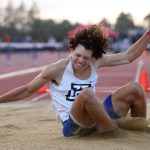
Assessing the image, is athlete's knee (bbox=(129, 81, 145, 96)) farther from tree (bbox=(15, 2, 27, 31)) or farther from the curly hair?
tree (bbox=(15, 2, 27, 31))

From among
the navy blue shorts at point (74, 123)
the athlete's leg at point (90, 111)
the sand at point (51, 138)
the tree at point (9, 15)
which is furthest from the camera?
the tree at point (9, 15)

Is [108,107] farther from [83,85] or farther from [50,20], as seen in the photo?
[50,20]

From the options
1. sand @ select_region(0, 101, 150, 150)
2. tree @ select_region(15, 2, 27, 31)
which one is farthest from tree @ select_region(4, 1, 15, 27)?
sand @ select_region(0, 101, 150, 150)

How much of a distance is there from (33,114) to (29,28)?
8826 centimetres

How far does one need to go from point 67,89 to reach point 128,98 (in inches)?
24.4

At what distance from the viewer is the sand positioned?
4.62m

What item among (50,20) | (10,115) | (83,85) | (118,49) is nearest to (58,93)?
(83,85)

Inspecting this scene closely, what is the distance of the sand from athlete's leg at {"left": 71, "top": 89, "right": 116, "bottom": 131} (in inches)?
6.2

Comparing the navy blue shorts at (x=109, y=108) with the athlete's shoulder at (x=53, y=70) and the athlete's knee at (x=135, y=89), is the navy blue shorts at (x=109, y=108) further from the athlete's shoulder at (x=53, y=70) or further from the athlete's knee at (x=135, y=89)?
the athlete's shoulder at (x=53, y=70)

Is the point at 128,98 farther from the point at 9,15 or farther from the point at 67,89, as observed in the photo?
the point at 9,15

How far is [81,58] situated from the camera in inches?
192

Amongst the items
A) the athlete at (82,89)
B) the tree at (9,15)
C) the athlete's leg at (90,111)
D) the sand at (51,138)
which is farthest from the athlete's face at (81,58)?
the tree at (9,15)

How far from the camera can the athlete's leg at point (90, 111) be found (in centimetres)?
472

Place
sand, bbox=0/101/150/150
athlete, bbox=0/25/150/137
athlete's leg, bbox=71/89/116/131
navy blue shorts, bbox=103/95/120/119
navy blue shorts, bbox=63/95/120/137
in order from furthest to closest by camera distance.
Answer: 1. navy blue shorts, bbox=103/95/120/119
2. navy blue shorts, bbox=63/95/120/137
3. athlete, bbox=0/25/150/137
4. athlete's leg, bbox=71/89/116/131
5. sand, bbox=0/101/150/150
